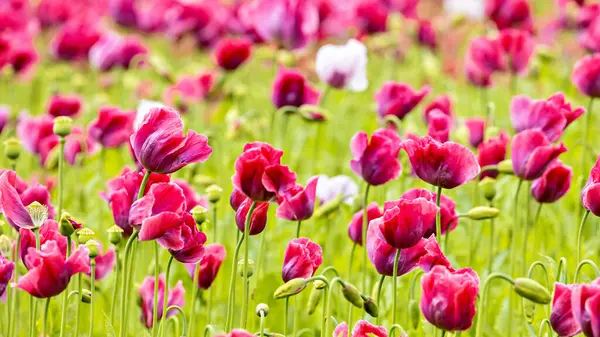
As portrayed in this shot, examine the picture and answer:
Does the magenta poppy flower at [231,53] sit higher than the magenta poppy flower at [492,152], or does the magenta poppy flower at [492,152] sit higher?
the magenta poppy flower at [231,53]

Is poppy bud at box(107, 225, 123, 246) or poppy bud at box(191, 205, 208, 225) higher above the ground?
poppy bud at box(191, 205, 208, 225)

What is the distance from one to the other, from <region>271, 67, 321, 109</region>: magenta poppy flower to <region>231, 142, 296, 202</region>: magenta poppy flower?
1169 millimetres

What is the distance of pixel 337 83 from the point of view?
3088mm

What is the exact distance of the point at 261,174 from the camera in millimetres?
1642

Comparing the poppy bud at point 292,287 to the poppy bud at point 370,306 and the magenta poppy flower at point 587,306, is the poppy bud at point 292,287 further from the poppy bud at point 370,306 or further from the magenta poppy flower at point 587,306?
the magenta poppy flower at point 587,306

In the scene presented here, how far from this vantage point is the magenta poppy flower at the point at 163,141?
165 cm

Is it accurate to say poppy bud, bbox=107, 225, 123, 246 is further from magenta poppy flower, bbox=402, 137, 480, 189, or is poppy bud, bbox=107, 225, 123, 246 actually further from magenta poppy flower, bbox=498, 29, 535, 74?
magenta poppy flower, bbox=498, 29, 535, 74

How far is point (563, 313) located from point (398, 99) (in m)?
1.25

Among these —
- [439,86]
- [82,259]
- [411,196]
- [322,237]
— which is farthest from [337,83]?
[439,86]

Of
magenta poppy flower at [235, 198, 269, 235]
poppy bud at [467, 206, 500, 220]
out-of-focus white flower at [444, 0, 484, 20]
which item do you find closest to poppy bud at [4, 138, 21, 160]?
magenta poppy flower at [235, 198, 269, 235]

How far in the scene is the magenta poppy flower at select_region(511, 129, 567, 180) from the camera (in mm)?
2020

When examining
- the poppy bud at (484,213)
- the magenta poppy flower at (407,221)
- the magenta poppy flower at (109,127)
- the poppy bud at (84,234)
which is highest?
the magenta poppy flower at (109,127)

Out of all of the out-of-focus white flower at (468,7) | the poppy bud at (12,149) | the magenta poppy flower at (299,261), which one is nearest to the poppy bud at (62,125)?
the poppy bud at (12,149)

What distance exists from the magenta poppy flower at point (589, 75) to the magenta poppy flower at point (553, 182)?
525 mm
